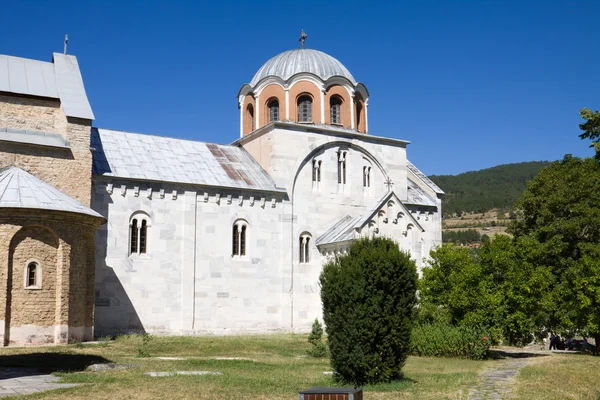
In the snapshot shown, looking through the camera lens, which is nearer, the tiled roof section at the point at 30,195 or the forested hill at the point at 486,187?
the tiled roof section at the point at 30,195

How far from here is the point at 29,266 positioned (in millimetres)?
19688

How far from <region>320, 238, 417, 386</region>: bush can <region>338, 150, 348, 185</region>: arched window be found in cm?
1697

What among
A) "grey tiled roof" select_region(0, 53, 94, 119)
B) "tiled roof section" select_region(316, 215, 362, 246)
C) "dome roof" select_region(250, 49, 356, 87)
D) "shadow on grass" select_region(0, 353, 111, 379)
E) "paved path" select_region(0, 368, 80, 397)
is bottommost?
"shadow on grass" select_region(0, 353, 111, 379)

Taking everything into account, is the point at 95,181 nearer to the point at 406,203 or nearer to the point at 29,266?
the point at 29,266

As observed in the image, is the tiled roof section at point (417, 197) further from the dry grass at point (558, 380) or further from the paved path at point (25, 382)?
the paved path at point (25, 382)

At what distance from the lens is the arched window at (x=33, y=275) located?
64.4 feet

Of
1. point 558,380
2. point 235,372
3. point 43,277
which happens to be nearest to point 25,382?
point 235,372

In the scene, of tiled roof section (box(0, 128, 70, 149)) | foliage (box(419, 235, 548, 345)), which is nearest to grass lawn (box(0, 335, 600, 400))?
foliage (box(419, 235, 548, 345))

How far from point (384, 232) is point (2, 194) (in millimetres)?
15304

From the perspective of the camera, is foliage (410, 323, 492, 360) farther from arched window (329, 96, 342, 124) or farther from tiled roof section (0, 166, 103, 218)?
arched window (329, 96, 342, 124)

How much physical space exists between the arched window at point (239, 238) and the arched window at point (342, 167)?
557 centimetres

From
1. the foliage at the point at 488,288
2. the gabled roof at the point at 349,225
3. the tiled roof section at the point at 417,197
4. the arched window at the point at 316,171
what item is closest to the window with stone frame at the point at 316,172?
the arched window at the point at 316,171

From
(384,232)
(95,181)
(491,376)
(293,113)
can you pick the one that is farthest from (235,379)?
(293,113)

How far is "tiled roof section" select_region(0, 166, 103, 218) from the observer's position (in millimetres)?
19641
